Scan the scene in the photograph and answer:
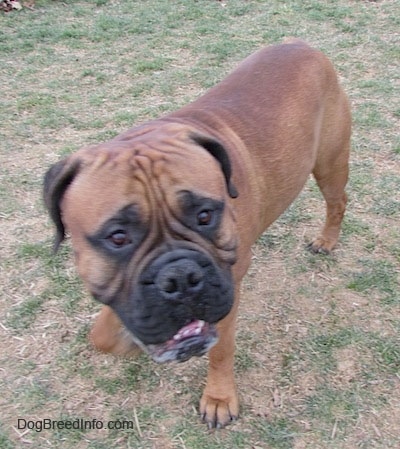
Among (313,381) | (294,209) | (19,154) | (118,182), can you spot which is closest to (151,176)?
(118,182)

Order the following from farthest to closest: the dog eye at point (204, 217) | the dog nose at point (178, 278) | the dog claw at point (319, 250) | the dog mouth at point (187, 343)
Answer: the dog claw at point (319, 250), the dog mouth at point (187, 343), the dog eye at point (204, 217), the dog nose at point (178, 278)

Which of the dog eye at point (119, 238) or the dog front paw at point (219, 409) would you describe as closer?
the dog eye at point (119, 238)

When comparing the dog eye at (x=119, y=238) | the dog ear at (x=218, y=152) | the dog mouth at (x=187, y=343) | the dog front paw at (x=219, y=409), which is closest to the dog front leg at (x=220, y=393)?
the dog front paw at (x=219, y=409)

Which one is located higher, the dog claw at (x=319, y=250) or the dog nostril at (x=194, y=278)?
the dog nostril at (x=194, y=278)

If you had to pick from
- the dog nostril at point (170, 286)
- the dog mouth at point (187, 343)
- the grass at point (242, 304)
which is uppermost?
the dog nostril at point (170, 286)

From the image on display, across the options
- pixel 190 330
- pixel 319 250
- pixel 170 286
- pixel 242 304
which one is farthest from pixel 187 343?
pixel 319 250

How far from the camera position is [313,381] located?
10.3 feet

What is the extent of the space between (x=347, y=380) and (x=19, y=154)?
119 inches

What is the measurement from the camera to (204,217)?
2.17m

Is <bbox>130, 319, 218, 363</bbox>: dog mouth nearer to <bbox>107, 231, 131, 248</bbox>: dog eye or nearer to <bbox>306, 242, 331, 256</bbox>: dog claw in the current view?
<bbox>107, 231, 131, 248</bbox>: dog eye

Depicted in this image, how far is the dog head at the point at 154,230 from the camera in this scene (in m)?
2.07

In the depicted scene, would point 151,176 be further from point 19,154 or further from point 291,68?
point 19,154

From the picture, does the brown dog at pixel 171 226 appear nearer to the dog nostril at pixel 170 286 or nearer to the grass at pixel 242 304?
the dog nostril at pixel 170 286

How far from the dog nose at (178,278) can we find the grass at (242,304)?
112cm
